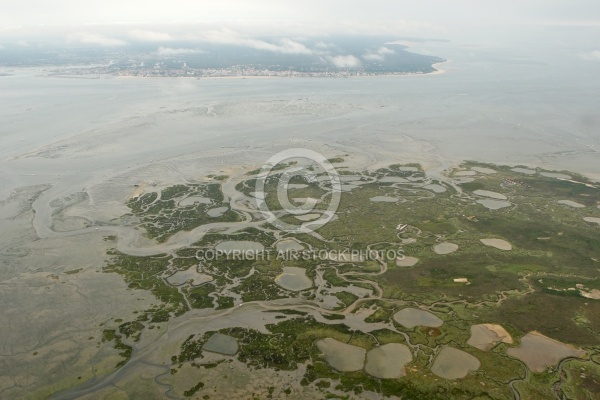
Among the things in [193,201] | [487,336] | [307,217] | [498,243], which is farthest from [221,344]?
[498,243]

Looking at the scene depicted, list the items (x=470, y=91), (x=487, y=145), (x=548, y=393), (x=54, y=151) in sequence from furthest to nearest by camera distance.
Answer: (x=470, y=91), (x=487, y=145), (x=54, y=151), (x=548, y=393)

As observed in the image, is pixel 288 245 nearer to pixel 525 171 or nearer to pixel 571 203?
pixel 571 203

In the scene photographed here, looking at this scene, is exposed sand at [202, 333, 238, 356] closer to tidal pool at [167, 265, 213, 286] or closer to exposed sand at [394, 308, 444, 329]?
tidal pool at [167, 265, 213, 286]

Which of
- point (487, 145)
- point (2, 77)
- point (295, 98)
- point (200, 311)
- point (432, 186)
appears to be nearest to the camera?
point (200, 311)

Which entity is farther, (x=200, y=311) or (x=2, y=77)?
(x=2, y=77)

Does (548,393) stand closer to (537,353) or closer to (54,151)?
(537,353)

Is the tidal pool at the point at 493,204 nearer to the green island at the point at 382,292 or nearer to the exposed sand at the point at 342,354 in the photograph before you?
the green island at the point at 382,292

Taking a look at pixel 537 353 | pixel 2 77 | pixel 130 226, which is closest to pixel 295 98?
pixel 130 226
